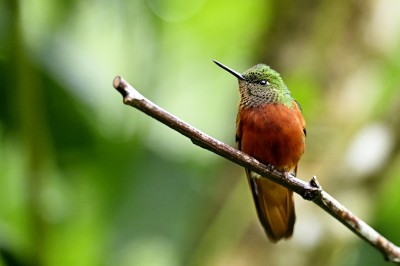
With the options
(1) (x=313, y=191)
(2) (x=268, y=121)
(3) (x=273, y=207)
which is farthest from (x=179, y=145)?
(1) (x=313, y=191)

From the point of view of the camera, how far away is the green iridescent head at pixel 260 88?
238cm

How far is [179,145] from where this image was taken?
195 inches

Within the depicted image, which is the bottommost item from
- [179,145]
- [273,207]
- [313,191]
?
[179,145]

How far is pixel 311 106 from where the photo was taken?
14.1 feet

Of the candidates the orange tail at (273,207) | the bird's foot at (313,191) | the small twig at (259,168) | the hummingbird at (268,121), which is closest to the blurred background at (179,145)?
the orange tail at (273,207)

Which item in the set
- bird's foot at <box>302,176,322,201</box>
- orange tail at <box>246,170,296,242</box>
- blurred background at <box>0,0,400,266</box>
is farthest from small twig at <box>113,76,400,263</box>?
blurred background at <box>0,0,400,266</box>

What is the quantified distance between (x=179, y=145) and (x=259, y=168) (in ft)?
9.84

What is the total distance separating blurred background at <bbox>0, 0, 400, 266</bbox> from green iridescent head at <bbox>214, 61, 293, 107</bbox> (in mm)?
1639

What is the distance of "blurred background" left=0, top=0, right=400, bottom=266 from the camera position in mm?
3994

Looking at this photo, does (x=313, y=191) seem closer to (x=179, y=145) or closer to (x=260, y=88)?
(x=260, y=88)

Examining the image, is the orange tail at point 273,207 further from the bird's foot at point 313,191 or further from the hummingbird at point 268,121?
the bird's foot at point 313,191

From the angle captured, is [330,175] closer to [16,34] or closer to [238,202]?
[238,202]

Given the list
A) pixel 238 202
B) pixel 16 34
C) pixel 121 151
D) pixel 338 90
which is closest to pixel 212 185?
pixel 238 202

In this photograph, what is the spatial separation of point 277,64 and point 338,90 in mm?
400
